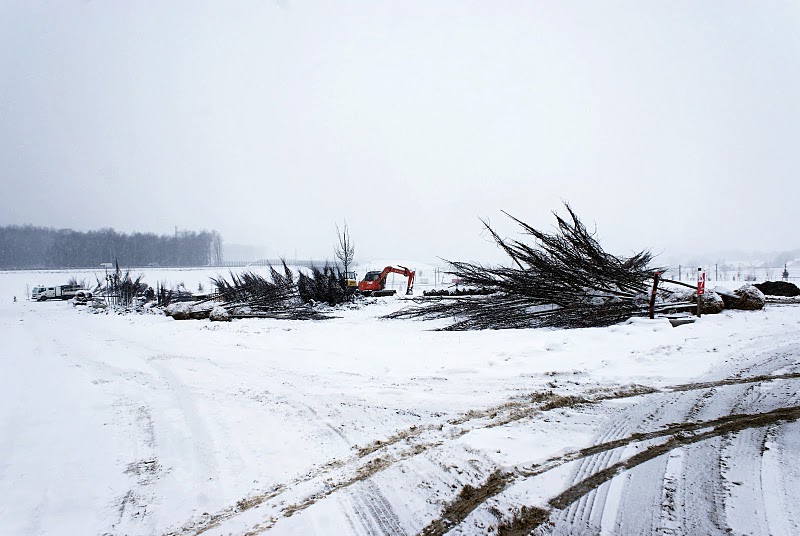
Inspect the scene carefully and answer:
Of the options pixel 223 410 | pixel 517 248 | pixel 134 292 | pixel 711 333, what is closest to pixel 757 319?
pixel 711 333

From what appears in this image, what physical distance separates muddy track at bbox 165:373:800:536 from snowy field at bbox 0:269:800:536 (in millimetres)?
14

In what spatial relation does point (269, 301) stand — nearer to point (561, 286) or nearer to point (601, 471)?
point (561, 286)

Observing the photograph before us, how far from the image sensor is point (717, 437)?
273cm

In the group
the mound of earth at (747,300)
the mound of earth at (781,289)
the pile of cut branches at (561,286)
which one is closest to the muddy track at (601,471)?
the pile of cut branches at (561,286)

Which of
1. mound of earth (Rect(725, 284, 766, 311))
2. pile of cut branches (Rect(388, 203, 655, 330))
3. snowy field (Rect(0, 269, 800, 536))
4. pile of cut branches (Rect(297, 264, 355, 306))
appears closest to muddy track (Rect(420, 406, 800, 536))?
snowy field (Rect(0, 269, 800, 536))

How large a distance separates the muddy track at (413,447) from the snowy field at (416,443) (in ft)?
0.05

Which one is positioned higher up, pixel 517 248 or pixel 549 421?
pixel 517 248

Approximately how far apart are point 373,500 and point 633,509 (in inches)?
51.7

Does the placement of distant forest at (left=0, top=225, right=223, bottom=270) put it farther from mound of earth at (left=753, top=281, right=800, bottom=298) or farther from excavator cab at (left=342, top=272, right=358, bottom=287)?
mound of earth at (left=753, top=281, right=800, bottom=298)

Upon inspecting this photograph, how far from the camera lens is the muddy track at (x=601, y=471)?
194 cm

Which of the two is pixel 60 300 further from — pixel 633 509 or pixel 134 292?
pixel 633 509

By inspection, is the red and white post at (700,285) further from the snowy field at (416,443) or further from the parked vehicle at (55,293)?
the parked vehicle at (55,293)

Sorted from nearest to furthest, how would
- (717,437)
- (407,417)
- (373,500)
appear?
1. (373,500)
2. (717,437)
3. (407,417)

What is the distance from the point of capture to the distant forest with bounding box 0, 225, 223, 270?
82.9m
